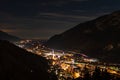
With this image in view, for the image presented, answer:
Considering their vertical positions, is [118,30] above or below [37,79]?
above

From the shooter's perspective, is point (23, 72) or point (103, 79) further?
point (23, 72)

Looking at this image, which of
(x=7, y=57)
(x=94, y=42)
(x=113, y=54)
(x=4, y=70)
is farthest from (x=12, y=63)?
(x=94, y=42)

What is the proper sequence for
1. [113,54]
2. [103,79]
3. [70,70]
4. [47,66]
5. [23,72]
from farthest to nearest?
[113,54]
[47,66]
[70,70]
[23,72]
[103,79]

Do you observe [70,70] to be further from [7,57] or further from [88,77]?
[88,77]

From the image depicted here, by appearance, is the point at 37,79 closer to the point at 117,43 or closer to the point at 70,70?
the point at 70,70

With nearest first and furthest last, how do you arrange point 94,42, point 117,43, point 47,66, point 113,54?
point 47,66, point 113,54, point 117,43, point 94,42

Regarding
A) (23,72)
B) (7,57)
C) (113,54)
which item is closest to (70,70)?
(23,72)

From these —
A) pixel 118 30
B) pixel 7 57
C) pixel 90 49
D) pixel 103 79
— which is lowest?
pixel 103 79

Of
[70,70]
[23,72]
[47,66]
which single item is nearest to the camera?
[23,72]

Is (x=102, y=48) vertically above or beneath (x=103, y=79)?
above
